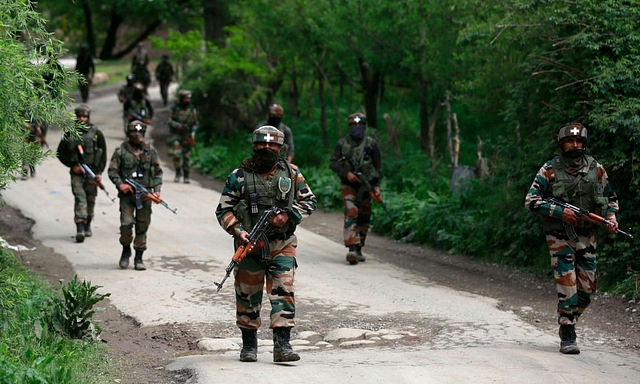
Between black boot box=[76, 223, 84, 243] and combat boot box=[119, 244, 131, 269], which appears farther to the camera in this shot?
black boot box=[76, 223, 84, 243]

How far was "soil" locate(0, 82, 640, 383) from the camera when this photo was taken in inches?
346

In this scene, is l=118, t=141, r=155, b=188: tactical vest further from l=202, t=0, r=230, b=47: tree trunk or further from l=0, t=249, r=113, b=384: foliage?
l=202, t=0, r=230, b=47: tree trunk

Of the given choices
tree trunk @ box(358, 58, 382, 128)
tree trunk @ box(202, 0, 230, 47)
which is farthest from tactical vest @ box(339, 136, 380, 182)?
tree trunk @ box(202, 0, 230, 47)

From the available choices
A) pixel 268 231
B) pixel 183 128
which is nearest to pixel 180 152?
pixel 183 128

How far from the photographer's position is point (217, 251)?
14.3m

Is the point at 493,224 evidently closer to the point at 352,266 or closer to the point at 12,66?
the point at 352,266

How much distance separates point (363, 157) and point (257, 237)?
5.78 metres

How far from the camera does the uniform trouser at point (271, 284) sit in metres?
7.91

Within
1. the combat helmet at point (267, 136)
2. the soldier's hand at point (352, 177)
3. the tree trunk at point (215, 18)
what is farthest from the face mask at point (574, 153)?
the tree trunk at point (215, 18)

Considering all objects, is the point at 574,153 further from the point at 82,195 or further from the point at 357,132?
the point at 82,195

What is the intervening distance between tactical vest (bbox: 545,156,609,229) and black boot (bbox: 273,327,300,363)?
113 inches

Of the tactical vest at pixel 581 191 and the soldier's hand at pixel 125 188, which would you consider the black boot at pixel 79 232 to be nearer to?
the soldier's hand at pixel 125 188

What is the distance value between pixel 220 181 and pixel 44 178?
4.32 metres

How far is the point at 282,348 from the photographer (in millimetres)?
7844
